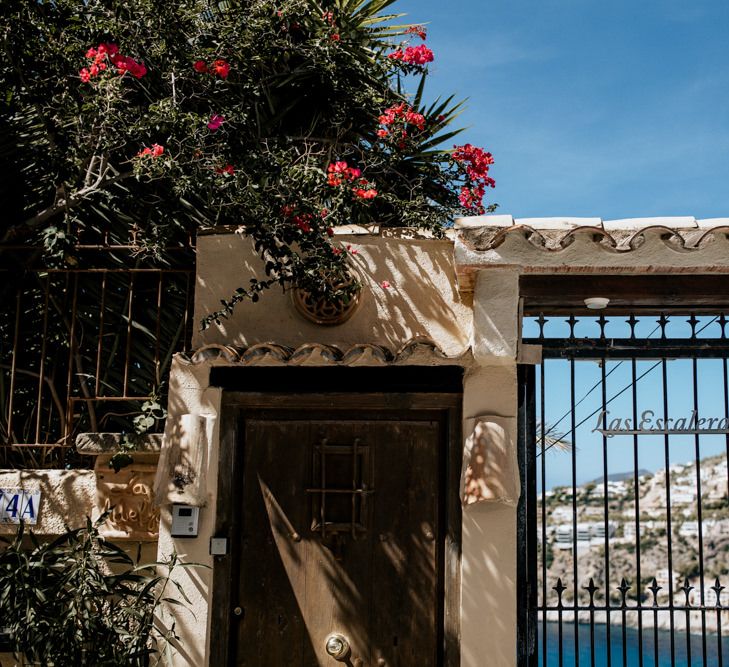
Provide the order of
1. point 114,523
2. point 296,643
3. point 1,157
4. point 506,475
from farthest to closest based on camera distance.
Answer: point 1,157 → point 114,523 → point 296,643 → point 506,475

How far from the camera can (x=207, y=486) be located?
5.70 metres

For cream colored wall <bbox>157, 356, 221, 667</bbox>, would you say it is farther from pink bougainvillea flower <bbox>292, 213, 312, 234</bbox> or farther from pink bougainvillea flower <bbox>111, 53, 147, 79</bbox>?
pink bougainvillea flower <bbox>111, 53, 147, 79</bbox>

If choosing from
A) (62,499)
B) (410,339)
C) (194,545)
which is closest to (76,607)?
(194,545)

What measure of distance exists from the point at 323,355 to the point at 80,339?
7.61ft

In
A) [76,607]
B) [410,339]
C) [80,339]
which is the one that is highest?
[80,339]

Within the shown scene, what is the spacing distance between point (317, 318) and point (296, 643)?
209 cm

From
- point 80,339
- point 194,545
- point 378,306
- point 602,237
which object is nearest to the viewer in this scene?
point 602,237

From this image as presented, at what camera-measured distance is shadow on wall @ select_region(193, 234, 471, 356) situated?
6016 millimetres

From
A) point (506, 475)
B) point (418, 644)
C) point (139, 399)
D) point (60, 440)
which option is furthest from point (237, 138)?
point (418, 644)

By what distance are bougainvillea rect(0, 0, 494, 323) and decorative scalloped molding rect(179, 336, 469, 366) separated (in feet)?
1.40

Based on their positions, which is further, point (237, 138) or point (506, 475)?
point (237, 138)

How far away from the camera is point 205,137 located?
6211 mm

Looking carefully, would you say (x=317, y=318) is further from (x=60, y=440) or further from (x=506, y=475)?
(x=60, y=440)

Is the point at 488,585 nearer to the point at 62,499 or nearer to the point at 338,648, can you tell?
the point at 338,648
